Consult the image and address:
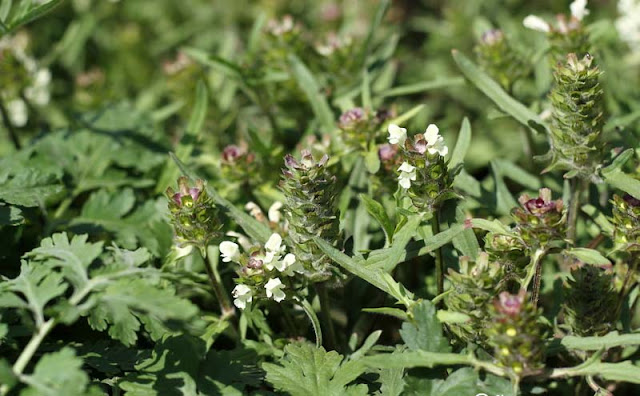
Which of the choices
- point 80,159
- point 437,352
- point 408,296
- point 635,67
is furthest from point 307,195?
point 635,67

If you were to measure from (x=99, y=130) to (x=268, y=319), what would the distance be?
1.41 m

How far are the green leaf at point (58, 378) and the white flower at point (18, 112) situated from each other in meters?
2.68

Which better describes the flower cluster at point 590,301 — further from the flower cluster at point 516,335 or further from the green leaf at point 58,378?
the green leaf at point 58,378

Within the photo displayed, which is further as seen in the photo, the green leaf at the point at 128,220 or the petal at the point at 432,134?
the green leaf at the point at 128,220

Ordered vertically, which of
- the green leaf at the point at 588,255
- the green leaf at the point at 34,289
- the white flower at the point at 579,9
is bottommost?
the green leaf at the point at 588,255

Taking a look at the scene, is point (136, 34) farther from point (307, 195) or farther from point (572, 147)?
point (572, 147)

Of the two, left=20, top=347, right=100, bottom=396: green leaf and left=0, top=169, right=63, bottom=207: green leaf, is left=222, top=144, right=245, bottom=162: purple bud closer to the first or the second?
left=0, top=169, right=63, bottom=207: green leaf

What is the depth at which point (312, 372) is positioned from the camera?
227cm

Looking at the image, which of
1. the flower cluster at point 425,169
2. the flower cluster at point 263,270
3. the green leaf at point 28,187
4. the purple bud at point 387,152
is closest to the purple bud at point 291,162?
the flower cluster at point 263,270

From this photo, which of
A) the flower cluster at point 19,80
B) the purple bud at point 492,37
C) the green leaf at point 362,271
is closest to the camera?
the green leaf at point 362,271

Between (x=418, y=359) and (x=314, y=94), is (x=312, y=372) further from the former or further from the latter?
(x=314, y=94)

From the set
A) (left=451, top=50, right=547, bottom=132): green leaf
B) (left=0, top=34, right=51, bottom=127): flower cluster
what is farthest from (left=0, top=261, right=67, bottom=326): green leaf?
(left=0, top=34, right=51, bottom=127): flower cluster

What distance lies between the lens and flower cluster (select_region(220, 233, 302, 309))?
2.27 metres

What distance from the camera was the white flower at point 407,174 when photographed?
2209 millimetres
